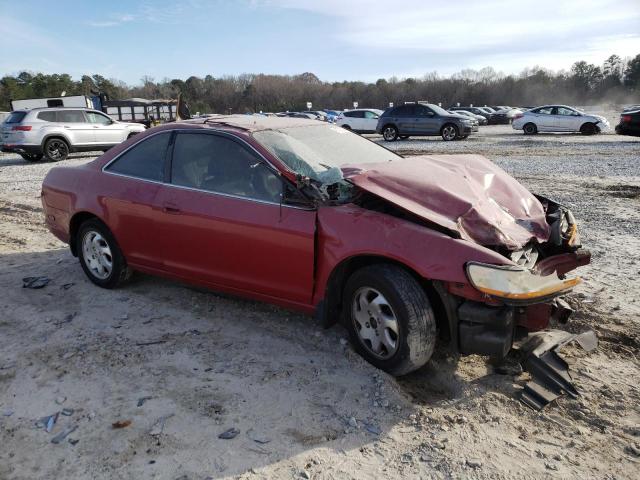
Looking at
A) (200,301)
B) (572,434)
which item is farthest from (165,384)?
(572,434)

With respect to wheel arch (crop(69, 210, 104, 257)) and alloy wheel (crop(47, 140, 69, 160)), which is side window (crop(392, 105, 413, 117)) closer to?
alloy wheel (crop(47, 140, 69, 160))

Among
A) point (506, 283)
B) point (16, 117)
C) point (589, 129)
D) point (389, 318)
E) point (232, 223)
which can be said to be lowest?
point (389, 318)

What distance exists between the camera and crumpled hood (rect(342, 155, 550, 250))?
3154mm

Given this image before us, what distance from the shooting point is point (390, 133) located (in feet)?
73.5

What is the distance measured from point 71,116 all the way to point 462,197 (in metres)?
16.5

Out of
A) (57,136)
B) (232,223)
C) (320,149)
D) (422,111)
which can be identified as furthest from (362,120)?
(232,223)

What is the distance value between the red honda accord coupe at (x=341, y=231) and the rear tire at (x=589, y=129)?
22506mm

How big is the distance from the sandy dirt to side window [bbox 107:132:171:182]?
45.4 inches

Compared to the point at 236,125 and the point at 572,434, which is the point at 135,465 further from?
the point at 236,125

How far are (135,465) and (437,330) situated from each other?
1908 millimetres

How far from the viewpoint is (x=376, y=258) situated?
333cm

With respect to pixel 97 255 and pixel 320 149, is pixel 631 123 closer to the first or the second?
pixel 320 149

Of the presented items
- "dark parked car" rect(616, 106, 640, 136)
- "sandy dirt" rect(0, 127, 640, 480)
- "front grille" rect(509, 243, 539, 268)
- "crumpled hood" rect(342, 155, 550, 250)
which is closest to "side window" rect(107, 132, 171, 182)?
"sandy dirt" rect(0, 127, 640, 480)

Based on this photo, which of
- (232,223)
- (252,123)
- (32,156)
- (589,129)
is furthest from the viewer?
(589,129)
